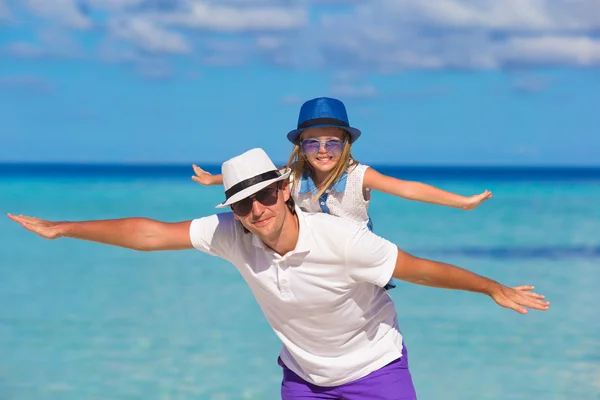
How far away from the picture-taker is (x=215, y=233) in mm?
3646

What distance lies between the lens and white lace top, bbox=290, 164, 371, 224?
462 centimetres

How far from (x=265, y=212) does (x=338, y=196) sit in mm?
1292

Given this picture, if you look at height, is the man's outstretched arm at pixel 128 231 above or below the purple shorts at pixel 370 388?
above

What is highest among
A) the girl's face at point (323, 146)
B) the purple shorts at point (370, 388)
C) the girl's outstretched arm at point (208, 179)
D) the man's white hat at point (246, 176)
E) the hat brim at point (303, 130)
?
the hat brim at point (303, 130)

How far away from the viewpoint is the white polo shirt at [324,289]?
3.49m

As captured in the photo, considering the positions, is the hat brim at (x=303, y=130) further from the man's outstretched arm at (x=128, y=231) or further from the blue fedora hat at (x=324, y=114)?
the man's outstretched arm at (x=128, y=231)

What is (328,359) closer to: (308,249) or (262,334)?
(308,249)

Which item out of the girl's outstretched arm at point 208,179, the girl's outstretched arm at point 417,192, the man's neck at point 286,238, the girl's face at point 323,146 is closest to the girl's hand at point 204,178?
the girl's outstretched arm at point 208,179

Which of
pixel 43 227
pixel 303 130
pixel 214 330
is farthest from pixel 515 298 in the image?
pixel 214 330

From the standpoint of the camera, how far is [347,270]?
11.5ft

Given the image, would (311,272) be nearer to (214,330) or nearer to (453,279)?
(453,279)

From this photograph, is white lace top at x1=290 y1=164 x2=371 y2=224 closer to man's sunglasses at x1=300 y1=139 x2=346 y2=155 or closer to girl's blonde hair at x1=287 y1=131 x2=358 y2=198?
girl's blonde hair at x1=287 y1=131 x2=358 y2=198

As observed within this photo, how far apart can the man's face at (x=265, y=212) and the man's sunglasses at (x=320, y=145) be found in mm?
1138

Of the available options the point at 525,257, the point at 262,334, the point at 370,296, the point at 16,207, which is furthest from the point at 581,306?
the point at 16,207
